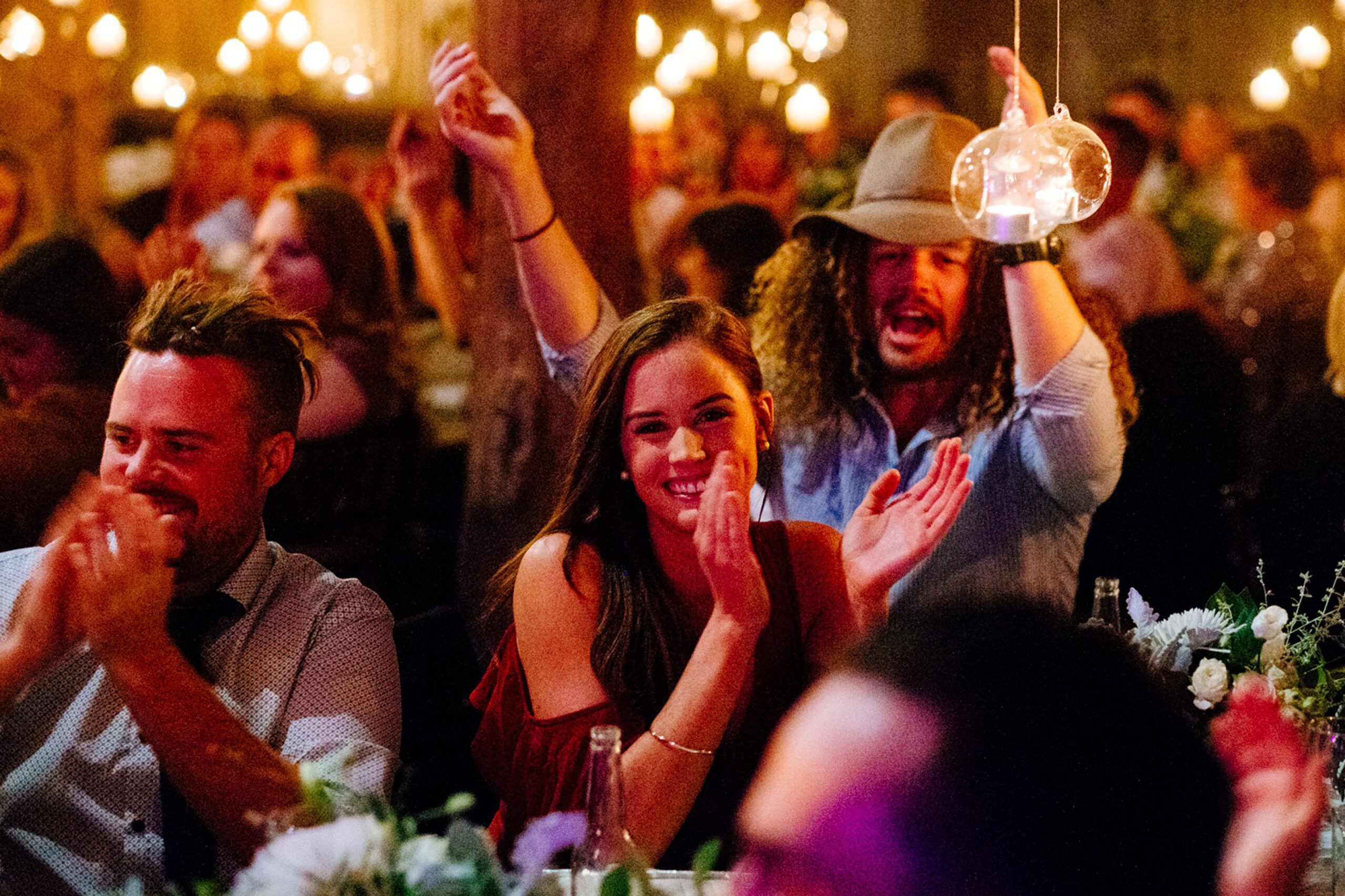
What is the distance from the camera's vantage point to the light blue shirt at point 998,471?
238 centimetres

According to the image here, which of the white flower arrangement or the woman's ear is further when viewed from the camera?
the woman's ear

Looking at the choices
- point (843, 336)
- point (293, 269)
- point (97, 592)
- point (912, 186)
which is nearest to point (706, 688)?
point (97, 592)

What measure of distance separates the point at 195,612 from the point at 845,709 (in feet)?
4.08

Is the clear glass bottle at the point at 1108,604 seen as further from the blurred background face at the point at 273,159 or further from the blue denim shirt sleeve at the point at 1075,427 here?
the blurred background face at the point at 273,159

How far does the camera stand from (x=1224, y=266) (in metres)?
6.07

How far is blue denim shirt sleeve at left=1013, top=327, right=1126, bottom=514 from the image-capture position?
92.7 inches

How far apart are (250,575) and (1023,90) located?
148 cm

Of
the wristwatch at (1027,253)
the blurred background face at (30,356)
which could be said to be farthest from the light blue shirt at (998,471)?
the blurred background face at (30,356)

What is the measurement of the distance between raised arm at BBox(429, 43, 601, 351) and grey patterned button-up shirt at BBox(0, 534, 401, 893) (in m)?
0.89

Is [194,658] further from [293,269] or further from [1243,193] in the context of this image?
[1243,193]

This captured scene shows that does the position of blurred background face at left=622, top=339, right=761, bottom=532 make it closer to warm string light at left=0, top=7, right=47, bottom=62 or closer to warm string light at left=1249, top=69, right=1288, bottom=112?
warm string light at left=0, top=7, right=47, bottom=62

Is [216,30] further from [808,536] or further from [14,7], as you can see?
[808,536]

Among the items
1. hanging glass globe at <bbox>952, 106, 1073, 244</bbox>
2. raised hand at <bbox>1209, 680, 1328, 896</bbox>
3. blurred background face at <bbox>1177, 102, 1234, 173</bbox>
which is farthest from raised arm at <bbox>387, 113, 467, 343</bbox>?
blurred background face at <bbox>1177, 102, 1234, 173</bbox>

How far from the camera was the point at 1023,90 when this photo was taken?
2.32 meters
